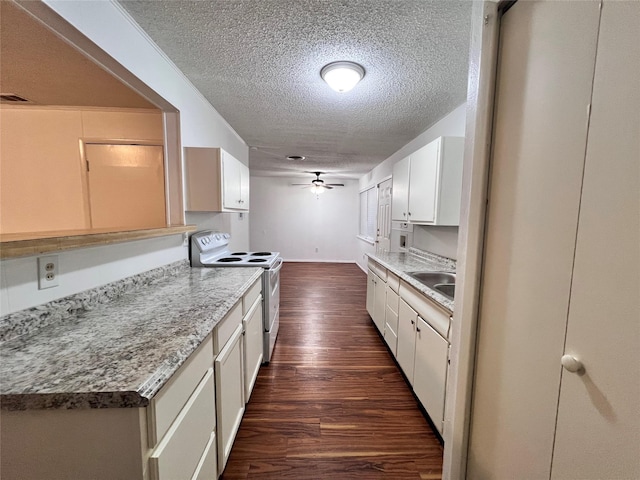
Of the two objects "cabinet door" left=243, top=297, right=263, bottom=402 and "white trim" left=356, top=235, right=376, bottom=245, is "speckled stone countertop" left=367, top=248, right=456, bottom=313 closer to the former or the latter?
"cabinet door" left=243, top=297, right=263, bottom=402

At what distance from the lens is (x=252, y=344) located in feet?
6.01

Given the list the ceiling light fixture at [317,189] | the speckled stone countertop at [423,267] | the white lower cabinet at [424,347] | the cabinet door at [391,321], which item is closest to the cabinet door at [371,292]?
the speckled stone countertop at [423,267]

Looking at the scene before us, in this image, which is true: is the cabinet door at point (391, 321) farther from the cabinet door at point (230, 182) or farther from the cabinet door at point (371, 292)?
the cabinet door at point (230, 182)

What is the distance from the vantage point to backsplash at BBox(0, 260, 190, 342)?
85 centimetres

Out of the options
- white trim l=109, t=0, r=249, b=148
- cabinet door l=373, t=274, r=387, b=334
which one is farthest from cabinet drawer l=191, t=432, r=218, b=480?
white trim l=109, t=0, r=249, b=148

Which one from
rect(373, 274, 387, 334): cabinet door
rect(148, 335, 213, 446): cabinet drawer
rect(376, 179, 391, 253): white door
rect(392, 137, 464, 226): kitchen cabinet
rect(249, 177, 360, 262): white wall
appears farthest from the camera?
rect(249, 177, 360, 262): white wall

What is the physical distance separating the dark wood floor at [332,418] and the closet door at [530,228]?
62cm

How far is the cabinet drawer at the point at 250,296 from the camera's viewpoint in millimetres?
1621

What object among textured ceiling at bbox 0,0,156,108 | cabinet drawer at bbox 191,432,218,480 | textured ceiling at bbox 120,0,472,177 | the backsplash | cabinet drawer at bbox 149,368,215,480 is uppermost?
textured ceiling at bbox 120,0,472,177

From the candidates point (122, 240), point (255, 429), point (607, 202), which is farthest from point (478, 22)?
point (255, 429)

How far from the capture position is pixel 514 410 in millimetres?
850

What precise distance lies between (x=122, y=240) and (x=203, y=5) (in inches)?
50.7

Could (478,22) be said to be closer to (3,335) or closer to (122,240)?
(122,240)

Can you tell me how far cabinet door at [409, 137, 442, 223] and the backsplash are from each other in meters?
2.30
